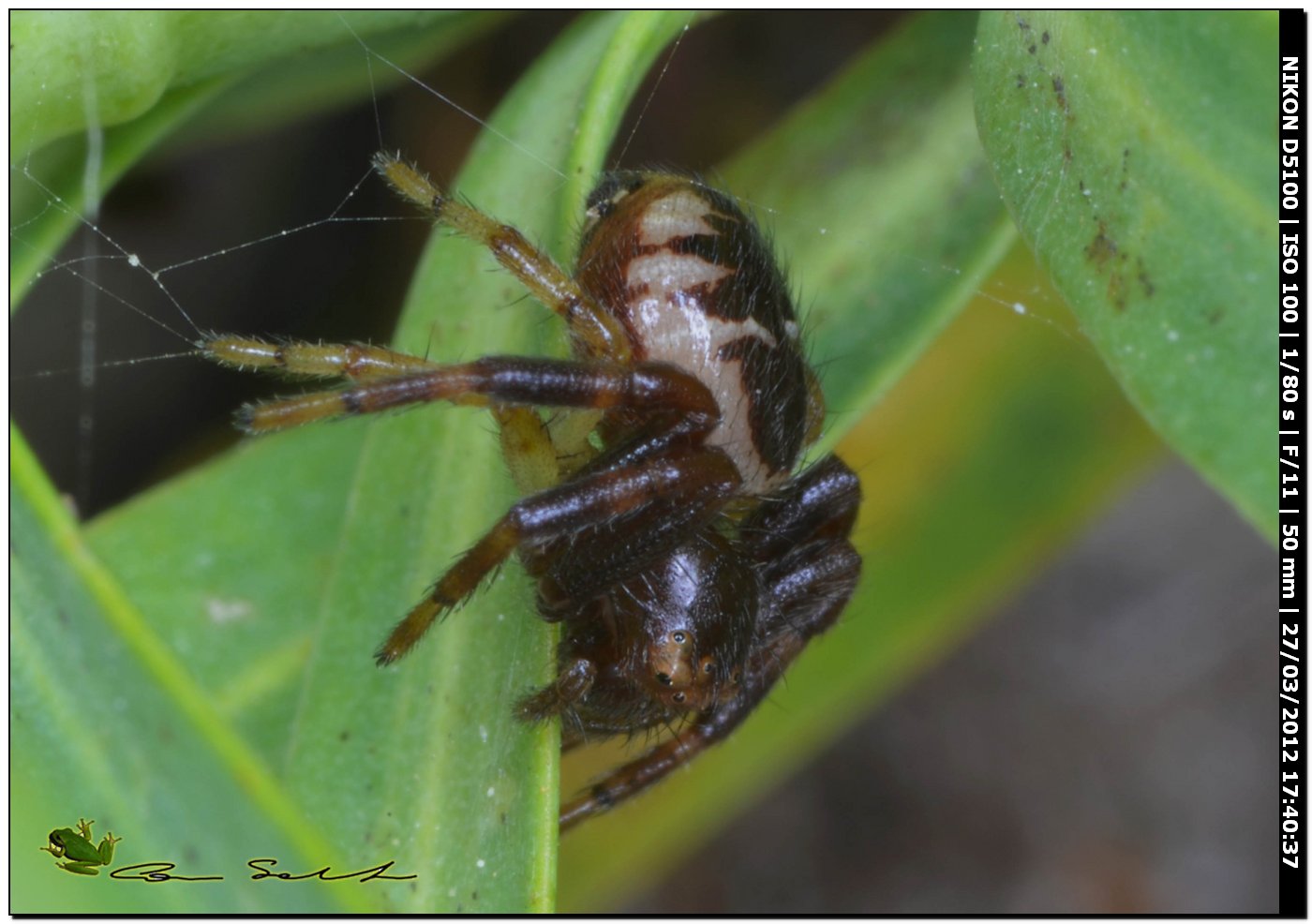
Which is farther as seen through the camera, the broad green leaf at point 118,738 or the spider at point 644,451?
the spider at point 644,451

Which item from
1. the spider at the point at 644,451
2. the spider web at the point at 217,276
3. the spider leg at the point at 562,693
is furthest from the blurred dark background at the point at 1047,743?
the spider leg at the point at 562,693

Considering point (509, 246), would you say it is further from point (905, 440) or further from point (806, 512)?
point (905, 440)

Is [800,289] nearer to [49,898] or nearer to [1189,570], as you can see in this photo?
[49,898]

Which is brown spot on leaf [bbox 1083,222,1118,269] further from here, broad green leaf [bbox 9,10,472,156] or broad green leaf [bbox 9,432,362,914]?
broad green leaf [bbox 9,432,362,914]

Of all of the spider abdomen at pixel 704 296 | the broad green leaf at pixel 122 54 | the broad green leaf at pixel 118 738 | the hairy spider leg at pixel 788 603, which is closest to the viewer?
the broad green leaf at pixel 118 738

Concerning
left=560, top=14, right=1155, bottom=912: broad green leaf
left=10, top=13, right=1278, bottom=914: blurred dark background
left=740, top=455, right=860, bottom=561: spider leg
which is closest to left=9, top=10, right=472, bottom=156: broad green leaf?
left=10, top=13, right=1278, bottom=914: blurred dark background

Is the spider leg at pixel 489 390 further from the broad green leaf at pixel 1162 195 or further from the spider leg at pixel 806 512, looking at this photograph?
the broad green leaf at pixel 1162 195

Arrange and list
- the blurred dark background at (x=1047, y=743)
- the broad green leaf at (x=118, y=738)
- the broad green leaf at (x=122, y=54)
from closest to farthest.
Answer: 1. the broad green leaf at (x=118, y=738)
2. the broad green leaf at (x=122, y=54)
3. the blurred dark background at (x=1047, y=743)


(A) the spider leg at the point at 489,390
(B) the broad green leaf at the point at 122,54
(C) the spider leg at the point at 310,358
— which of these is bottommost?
(A) the spider leg at the point at 489,390

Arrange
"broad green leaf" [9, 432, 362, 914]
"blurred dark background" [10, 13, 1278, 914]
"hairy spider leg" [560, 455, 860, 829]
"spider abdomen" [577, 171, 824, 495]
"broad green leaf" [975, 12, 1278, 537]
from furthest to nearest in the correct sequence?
"blurred dark background" [10, 13, 1278, 914] < "hairy spider leg" [560, 455, 860, 829] < "spider abdomen" [577, 171, 824, 495] < "broad green leaf" [975, 12, 1278, 537] < "broad green leaf" [9, 432, 362, 914]

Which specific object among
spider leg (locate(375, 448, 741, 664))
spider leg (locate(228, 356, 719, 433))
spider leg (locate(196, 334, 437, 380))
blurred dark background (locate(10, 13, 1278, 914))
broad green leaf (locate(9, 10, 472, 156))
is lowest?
blurred dark background (locate(10, 13, 1278, 914))
